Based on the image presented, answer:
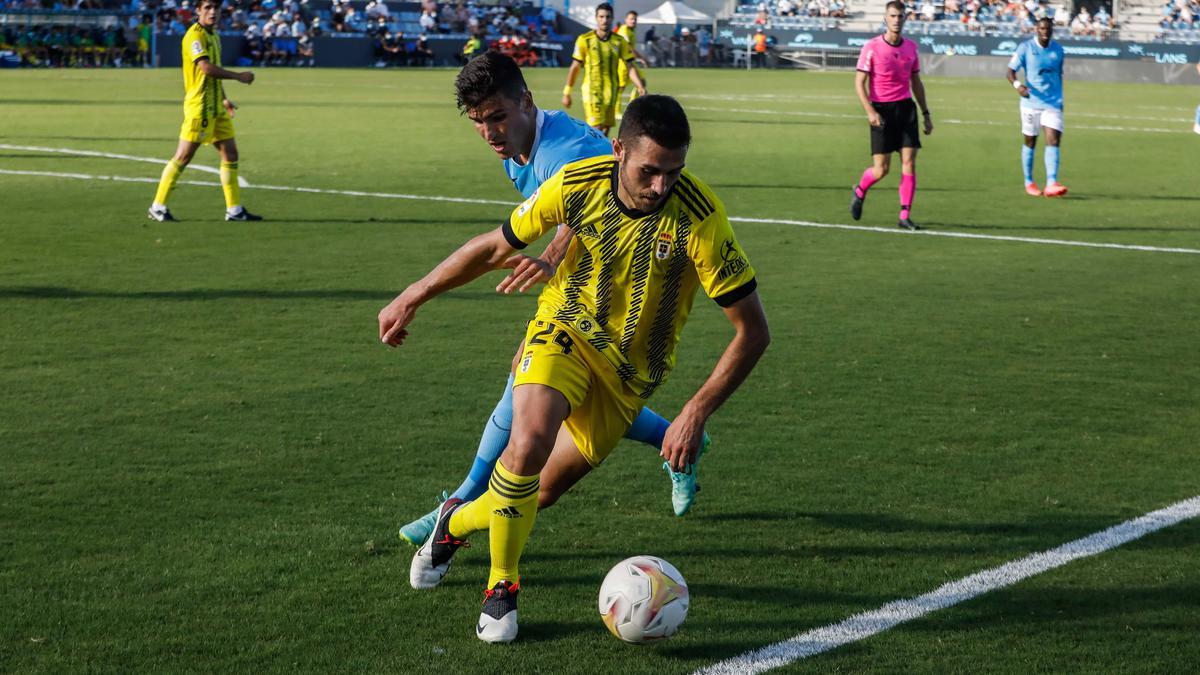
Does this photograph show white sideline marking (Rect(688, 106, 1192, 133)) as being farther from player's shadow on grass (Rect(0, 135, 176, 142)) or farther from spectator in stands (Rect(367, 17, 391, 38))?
spectator in stands (Rect(367, 17, 391, 38))

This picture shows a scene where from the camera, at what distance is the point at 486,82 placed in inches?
199

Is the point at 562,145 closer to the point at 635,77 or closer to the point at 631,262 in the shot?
the point at 631,262

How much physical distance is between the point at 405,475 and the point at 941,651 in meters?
2.56

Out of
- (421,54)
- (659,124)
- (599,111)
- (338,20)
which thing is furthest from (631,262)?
(338,20)

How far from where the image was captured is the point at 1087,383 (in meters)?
7.79

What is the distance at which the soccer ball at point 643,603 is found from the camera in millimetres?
4250

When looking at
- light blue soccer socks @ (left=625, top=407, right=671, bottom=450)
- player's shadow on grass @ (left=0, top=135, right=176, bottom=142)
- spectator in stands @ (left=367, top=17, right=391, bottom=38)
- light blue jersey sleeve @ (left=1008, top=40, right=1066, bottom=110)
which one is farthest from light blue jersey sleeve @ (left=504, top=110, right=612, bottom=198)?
spectator in stands @ (left=367, top=17, right=391, bottom=38)

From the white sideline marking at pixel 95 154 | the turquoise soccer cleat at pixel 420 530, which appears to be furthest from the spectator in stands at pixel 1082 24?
the turquoise soccer cleat at pixel 420 530

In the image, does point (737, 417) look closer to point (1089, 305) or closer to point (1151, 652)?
point (1151, 652)

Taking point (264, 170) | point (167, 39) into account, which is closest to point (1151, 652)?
point (264, 170)

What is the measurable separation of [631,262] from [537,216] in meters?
0.33

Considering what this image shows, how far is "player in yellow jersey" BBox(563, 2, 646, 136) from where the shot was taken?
19234mm

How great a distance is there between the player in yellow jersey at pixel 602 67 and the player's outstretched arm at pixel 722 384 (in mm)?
14865

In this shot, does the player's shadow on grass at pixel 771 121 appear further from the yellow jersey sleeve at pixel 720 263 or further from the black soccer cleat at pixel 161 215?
the yellow jersey sleeve at pixel 720 263
